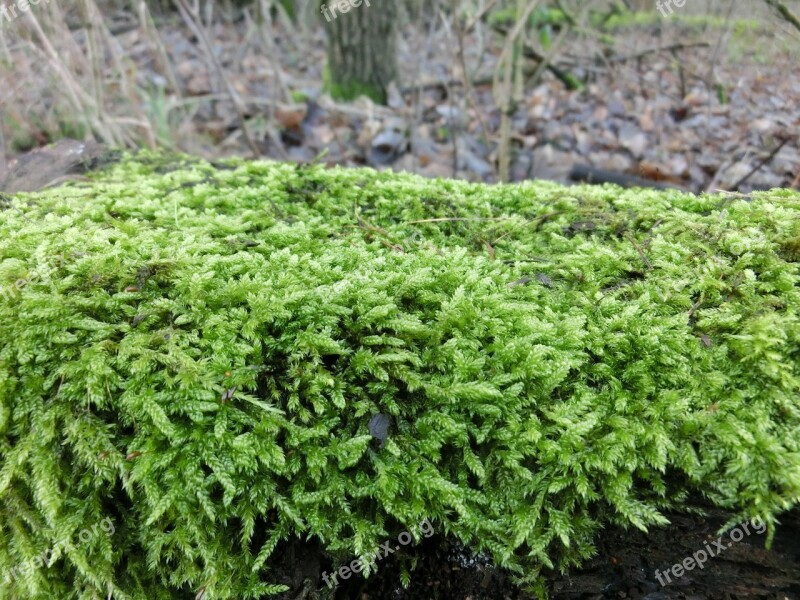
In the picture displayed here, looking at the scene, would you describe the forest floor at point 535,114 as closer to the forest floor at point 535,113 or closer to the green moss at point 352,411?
the forest floor at point 535,113

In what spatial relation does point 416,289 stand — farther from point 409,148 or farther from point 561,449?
point 409,148

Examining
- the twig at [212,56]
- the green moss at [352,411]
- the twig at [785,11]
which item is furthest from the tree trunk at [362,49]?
the green moss at [352,411]

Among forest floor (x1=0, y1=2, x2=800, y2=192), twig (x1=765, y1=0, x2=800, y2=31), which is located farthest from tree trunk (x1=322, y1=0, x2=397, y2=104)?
twig (x1=765, y1=0, x2=800, y2=31)

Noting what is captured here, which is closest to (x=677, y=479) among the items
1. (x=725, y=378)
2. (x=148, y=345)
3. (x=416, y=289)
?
(x=725, y=378)

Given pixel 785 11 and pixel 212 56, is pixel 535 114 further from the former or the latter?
pixel 212 56

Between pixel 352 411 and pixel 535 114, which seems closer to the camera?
pixel 352 411

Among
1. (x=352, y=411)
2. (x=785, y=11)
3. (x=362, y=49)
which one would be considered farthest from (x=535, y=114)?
(x=352, y=411)
